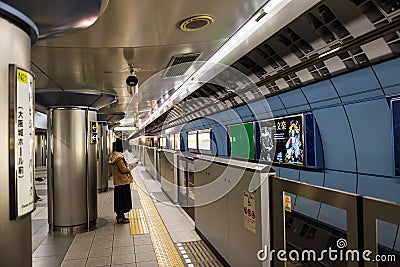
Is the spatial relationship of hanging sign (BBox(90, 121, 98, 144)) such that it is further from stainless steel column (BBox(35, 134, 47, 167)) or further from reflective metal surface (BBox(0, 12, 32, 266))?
stainless steel column (BBox(35, 134, 47, 167))

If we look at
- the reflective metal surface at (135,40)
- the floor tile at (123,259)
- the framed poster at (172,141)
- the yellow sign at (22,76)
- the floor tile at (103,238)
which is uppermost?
the reflective metal surface at (135,40)

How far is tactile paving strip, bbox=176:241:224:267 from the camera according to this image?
13.5ft

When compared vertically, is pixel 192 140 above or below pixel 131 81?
below

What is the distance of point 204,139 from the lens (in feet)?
60.5

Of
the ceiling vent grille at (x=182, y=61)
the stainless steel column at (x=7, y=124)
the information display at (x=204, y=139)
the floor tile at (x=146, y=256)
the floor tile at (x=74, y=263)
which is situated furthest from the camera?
the information display at (x=204, y=139)

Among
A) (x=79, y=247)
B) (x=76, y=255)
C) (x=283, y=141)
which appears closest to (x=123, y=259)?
(x=76, y=255)

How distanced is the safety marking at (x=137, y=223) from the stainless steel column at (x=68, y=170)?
81 centimetres

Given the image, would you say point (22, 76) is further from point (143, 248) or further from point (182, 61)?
point (143, 248)

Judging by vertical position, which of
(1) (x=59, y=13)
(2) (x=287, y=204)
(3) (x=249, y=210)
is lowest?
(3) (x=249, y=210)

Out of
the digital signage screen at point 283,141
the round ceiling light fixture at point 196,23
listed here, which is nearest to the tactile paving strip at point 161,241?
the round ceiling light fixture at point 196,23

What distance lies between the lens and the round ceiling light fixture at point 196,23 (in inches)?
113

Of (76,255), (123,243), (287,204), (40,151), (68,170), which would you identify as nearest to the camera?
(287,204)

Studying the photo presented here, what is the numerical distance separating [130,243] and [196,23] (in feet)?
11.7

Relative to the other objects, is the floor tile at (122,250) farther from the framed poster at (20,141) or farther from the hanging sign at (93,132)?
the framed poster at (20,141)
